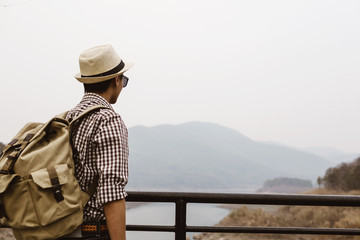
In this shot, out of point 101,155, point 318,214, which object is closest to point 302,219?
point 318,214

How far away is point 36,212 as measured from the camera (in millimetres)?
1306

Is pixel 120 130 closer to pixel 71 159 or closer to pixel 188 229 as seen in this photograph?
pixel 71 159

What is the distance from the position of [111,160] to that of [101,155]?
0.15ft

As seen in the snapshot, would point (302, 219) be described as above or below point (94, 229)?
below

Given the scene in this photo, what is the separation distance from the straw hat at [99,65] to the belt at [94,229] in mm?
568

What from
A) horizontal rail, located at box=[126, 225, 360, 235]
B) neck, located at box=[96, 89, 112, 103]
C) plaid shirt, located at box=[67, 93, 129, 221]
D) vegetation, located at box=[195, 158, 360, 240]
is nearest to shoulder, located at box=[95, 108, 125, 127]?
plaid shirt, located at box=[67, 93, 129, 221]

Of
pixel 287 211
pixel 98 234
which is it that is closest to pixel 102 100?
pixel 98 234

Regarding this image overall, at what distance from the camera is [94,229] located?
1406mm

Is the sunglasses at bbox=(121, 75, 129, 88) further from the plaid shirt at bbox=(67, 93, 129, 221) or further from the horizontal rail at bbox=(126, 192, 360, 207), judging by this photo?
the horizontal rail at bbox=(126, 192, 360, 207)

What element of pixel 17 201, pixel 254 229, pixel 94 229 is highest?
pixel 17 201

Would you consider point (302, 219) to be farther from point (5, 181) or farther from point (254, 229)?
point (5, 181)

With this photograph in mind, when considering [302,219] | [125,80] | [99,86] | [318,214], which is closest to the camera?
[99,86]

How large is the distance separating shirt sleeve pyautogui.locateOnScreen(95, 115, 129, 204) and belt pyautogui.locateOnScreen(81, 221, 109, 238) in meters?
0.16

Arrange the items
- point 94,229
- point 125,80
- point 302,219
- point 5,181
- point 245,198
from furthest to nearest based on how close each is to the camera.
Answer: point 302,219, point 245,198, point 125,80, point 94,229, point 5,181
